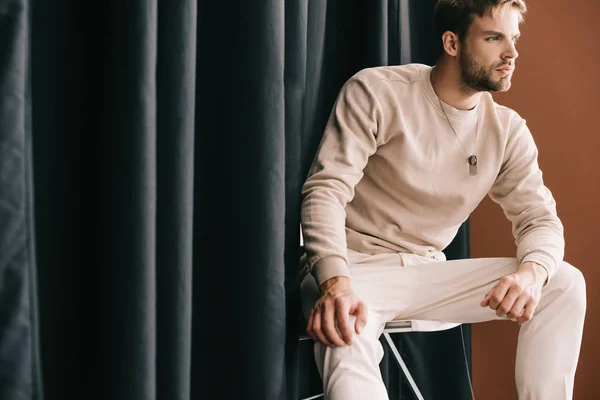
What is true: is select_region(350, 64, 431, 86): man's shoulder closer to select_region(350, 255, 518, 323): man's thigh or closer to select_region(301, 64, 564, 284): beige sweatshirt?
select_region(301, 64, 564, 284): beige sweatshirt

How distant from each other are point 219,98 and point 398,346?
1241mm

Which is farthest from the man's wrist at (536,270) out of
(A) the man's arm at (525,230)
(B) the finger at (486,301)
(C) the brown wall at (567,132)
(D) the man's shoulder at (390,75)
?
(C) the brown wall at (567,132)

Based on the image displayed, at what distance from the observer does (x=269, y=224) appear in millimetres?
1355

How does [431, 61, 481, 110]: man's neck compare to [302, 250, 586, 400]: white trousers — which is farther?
[431, 61, 481, 110]: man's neck

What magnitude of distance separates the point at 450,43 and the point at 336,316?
0.84 m

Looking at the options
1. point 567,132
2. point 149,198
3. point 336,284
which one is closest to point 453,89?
point 336,284

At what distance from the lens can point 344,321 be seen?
1334 millimetres

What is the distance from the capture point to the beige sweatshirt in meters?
1.67

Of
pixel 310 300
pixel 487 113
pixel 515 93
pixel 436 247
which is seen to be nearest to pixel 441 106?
pixel 487 113

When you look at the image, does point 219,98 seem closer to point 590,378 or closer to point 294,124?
point 294,124

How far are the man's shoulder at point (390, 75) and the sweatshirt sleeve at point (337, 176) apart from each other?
28 mm

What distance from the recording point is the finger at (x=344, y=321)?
1.33m

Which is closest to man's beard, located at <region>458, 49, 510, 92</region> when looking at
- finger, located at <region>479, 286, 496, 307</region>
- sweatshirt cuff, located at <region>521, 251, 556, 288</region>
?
sweatshirt cuff, located at <region>521, 251, 556, 288</region>

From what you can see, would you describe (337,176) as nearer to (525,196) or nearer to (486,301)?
(486,301)
